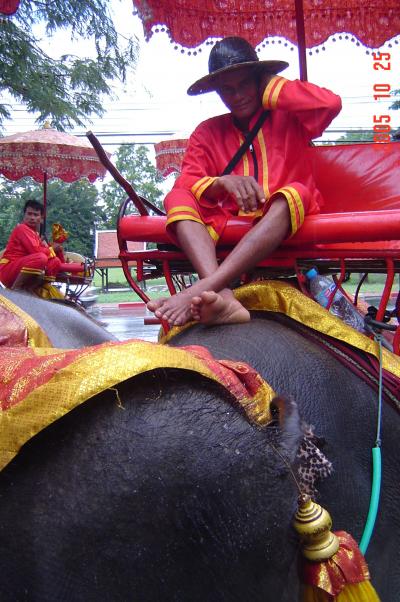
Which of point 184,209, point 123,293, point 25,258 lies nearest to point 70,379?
point 184,209

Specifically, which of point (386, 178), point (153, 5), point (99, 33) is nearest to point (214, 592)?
point (386, 178)

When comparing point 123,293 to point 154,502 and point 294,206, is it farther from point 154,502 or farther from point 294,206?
point 154,502

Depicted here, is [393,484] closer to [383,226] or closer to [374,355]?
[374,355]

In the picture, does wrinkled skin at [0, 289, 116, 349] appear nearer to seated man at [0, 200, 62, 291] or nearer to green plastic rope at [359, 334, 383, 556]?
green plastic rope at [359, 334, 383, 556]

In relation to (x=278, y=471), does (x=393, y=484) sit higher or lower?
lower

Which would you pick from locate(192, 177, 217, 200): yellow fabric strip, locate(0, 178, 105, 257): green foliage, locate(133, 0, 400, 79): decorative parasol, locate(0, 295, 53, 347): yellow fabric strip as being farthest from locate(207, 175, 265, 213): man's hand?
locate(0, 178, 105, 257): green foliage

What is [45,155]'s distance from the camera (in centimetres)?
898

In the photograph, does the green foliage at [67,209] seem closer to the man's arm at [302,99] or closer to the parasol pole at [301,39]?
the parasol pole at [301,39]

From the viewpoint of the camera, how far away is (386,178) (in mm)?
2979

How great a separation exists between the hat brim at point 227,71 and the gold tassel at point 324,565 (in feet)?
5.43

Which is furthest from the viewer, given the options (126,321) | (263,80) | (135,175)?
(135,175)

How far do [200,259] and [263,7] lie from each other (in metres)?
2.09

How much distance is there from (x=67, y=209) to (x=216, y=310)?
31.5 m

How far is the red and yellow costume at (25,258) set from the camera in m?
6.76
